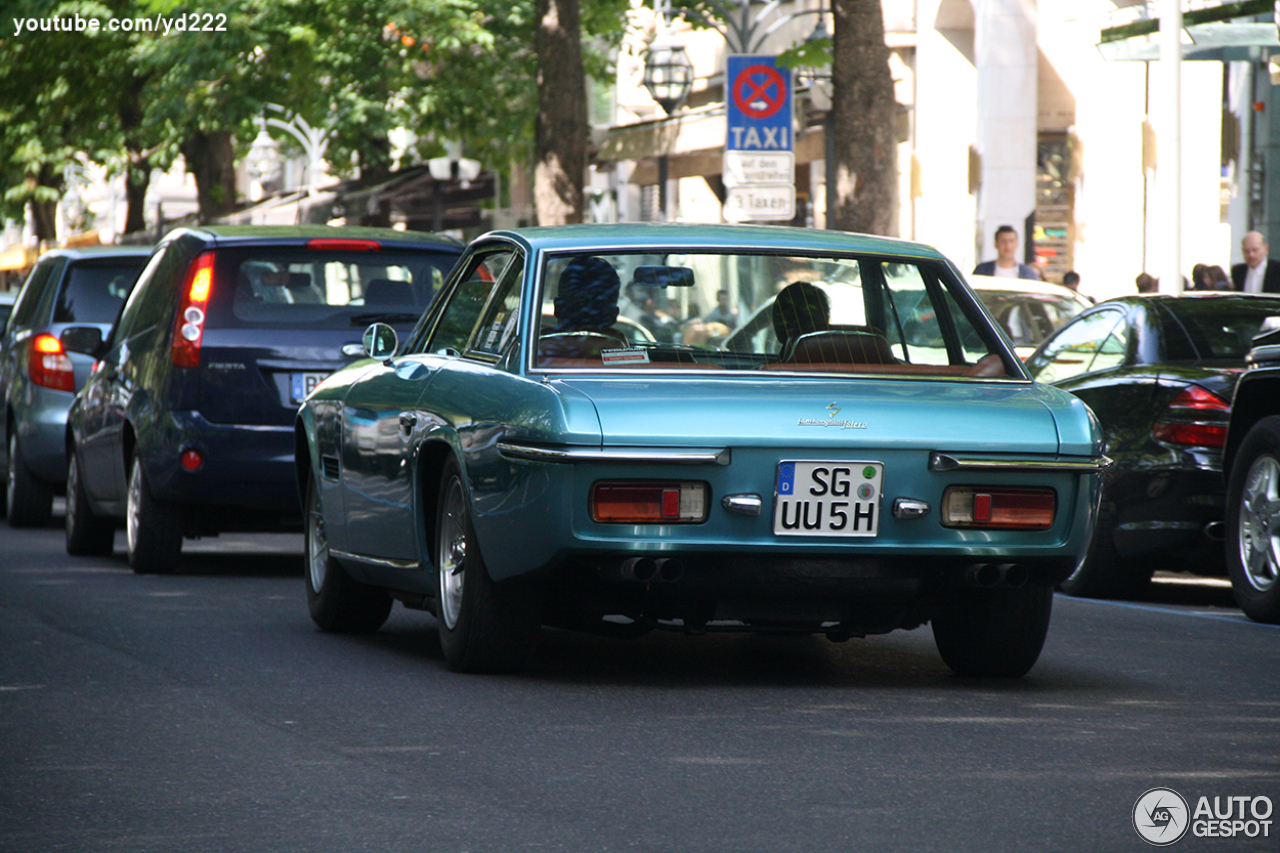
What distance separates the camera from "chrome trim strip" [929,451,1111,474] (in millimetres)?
6902

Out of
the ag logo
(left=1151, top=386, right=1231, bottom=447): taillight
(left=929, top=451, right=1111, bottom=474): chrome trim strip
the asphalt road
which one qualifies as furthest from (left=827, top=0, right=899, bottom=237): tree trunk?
the ag logo

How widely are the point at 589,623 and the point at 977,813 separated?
2.27m

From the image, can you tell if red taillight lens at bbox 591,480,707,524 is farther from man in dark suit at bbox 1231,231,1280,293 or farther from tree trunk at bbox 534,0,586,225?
tree trunk at bbox 534,0,586,225

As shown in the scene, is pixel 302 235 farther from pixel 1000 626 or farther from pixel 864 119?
pixel 864 119

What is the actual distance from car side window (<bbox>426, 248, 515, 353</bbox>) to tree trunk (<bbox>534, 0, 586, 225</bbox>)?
1490 centimetres

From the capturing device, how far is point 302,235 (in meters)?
11.4

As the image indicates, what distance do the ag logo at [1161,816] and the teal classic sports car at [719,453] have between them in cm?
156

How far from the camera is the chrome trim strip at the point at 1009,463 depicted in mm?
6902

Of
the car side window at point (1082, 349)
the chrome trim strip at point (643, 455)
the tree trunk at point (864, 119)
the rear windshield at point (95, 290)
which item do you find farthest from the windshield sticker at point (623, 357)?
the tree trunk at point (864, 119)

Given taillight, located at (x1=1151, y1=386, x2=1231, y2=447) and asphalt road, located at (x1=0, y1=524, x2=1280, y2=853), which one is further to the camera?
taillight, located at (x1=1151, y1=386, x2=1231, y2=447)

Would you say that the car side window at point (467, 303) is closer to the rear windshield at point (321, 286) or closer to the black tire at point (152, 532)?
the rear windshield at point (321, 286)

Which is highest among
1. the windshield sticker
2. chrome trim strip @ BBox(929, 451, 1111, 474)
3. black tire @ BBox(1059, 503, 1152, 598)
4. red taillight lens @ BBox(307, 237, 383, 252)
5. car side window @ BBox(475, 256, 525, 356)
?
red taillight lens @ BBox(307, 237, 383, 252)

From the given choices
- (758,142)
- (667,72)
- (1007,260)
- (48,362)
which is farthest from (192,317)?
(667,72)

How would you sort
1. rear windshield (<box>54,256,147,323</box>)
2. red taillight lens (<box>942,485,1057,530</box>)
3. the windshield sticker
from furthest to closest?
rear windshield (<box>54,256,147,323</box>) < the windshield sticker < red taillight lens (<box>942,485,1057,530</box>)
